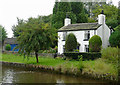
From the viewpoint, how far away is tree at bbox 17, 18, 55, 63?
2153 centimetres

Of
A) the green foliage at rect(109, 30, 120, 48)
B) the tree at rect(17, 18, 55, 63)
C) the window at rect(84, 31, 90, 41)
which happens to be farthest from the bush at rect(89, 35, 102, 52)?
the tree at rect(17, 18, 55, 63)

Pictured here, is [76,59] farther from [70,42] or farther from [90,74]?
[90,74]

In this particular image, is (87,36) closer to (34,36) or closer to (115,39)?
(115,39)

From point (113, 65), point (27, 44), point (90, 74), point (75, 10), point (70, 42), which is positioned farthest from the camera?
point (75, 10)

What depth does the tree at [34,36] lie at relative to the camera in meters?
21.5

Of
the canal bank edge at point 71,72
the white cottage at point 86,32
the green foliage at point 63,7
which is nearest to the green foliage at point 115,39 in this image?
the white cottage at point 86,32

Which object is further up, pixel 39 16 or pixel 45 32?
pixel 39 16

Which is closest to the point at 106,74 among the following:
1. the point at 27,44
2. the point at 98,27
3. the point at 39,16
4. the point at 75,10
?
the point at 27,44

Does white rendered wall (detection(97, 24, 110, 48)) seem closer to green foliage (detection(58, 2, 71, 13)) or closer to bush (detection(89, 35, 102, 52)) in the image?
bush (detection(89, 35, 102, 52))

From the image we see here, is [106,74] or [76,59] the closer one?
[106,74]

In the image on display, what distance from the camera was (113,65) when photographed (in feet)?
48.3

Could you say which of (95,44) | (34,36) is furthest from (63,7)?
(34,36)

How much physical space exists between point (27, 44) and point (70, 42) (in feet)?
26.4

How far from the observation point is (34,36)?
21.9m
